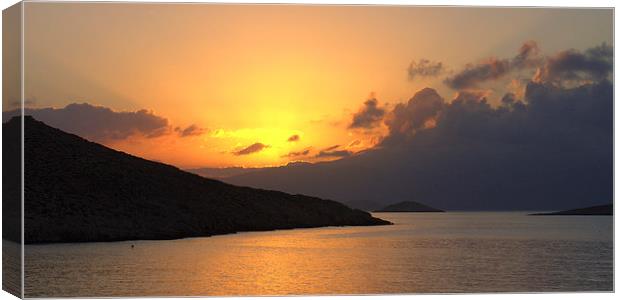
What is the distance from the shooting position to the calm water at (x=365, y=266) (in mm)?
15266

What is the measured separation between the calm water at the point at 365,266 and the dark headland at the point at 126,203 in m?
0.86

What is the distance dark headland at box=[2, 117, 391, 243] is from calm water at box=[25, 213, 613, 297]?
86cm

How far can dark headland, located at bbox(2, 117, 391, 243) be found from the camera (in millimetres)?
21359

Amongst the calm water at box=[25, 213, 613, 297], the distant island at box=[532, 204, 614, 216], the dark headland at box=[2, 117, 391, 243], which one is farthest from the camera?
the dark headland at box=[2, 117, 391, 243]

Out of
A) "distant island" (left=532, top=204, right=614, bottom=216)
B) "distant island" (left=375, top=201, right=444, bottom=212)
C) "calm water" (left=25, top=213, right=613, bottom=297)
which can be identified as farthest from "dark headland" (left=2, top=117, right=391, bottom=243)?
"distant island" (left=532, top=204, right=614, bottom=216)

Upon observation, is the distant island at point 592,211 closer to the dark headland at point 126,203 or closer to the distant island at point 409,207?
the distant island at point 409,207

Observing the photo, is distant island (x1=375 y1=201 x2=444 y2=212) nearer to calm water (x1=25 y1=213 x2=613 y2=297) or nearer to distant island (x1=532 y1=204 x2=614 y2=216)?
calm water (x1=25 y1=213 x2=613 y2=297)

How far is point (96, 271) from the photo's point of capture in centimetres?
1758

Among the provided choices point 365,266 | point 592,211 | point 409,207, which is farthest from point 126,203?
point 592,211

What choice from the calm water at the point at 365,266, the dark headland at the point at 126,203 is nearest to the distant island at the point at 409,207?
the calm water at the point at 365,266

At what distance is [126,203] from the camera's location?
27750 millimetres

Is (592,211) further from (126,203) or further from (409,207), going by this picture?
(126,203)

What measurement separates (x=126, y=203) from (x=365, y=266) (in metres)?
11.7

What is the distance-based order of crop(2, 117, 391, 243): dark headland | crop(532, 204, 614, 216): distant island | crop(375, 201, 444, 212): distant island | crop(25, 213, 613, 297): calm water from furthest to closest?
1. crop(2, 117, 391, 243): dark headland
2. crop(375, 201, 444, 212): distant island
3. crop(532, 204, 614, 216): distant island
4. crop(25, 213, 613, 297): calm water
